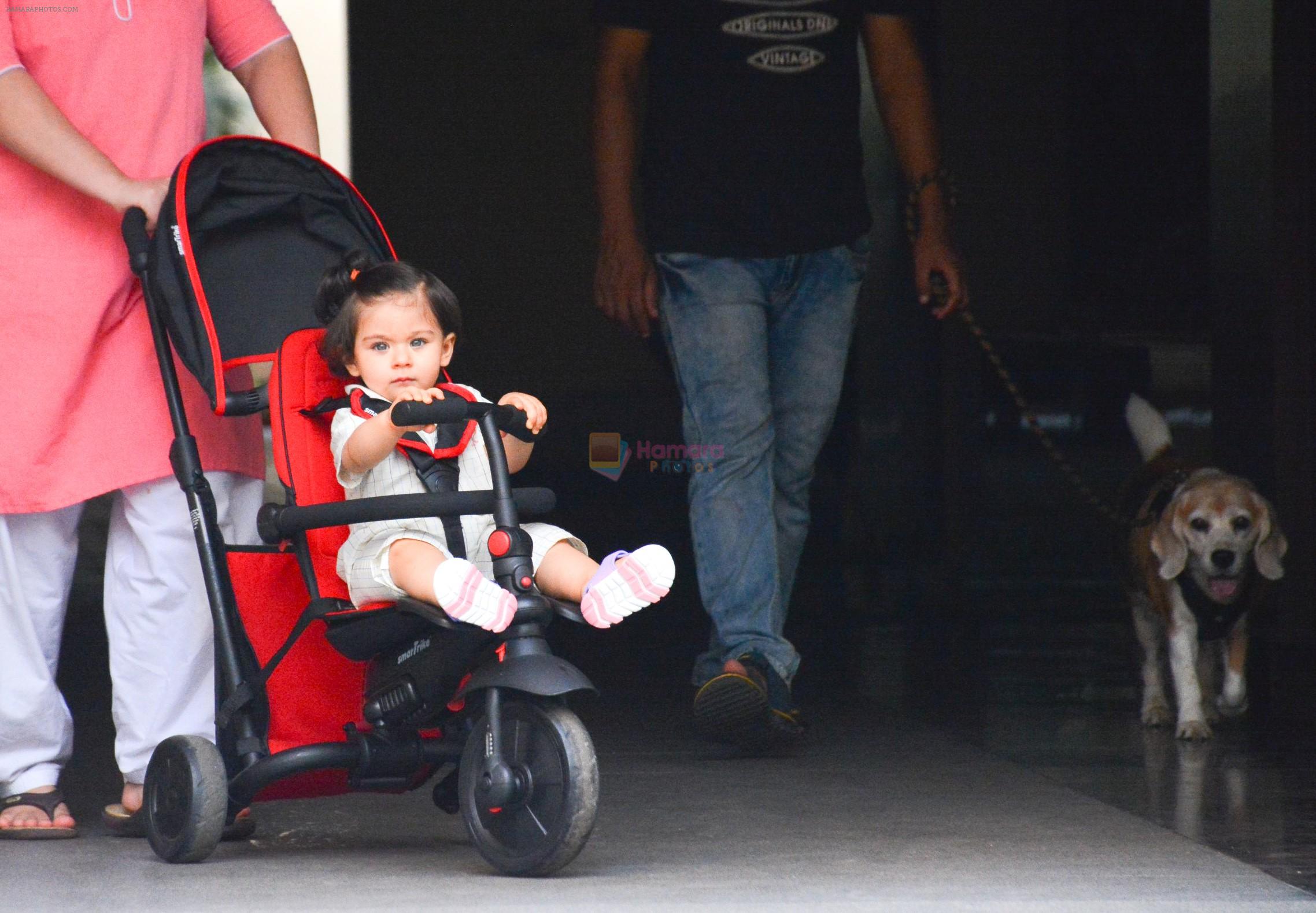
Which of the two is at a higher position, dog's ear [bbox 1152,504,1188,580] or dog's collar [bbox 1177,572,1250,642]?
dog's ear [bbox 1152,504,1188,580]

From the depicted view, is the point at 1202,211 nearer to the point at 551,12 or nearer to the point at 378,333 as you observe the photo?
the point at 551,12

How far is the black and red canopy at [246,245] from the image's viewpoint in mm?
3352

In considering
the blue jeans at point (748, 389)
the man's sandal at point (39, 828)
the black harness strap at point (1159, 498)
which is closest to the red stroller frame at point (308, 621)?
the man's sandal at point (39, 828)

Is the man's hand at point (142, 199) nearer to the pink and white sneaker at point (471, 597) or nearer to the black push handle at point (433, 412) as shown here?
the black push handle at point (433, 412)

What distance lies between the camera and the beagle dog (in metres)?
5.06

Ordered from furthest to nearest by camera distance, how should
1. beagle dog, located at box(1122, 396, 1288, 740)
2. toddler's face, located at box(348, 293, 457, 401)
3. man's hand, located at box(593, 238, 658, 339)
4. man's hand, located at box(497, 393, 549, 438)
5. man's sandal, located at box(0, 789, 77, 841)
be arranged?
beagle dog, located at box(1122, 396, 1288, 740)
man's hand, located at box(593, 238, 658, 339)
man's sandal, located at box(0, 789, 77, 841)
toddler's face, located at box(348, 293, 457, 401)
man's hand, located at box(497, 393, 549, 438)

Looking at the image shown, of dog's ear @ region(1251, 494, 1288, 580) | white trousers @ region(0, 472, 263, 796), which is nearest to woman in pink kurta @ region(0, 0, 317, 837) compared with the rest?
white trousers @ region(0, 472, 263, 796)

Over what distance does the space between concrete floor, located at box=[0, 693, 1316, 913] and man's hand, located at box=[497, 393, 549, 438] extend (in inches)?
30.9

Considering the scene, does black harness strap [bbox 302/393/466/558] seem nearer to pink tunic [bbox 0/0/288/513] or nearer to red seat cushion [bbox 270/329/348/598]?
red seat cushion [bbox 270/329/348/598]

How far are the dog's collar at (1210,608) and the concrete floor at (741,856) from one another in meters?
1.16

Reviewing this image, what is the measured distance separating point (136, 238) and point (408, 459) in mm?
681

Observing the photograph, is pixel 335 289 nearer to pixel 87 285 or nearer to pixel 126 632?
pixel 87 285

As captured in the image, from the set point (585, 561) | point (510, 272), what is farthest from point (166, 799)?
point (510, 272)

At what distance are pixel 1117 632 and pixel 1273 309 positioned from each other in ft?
4.68
